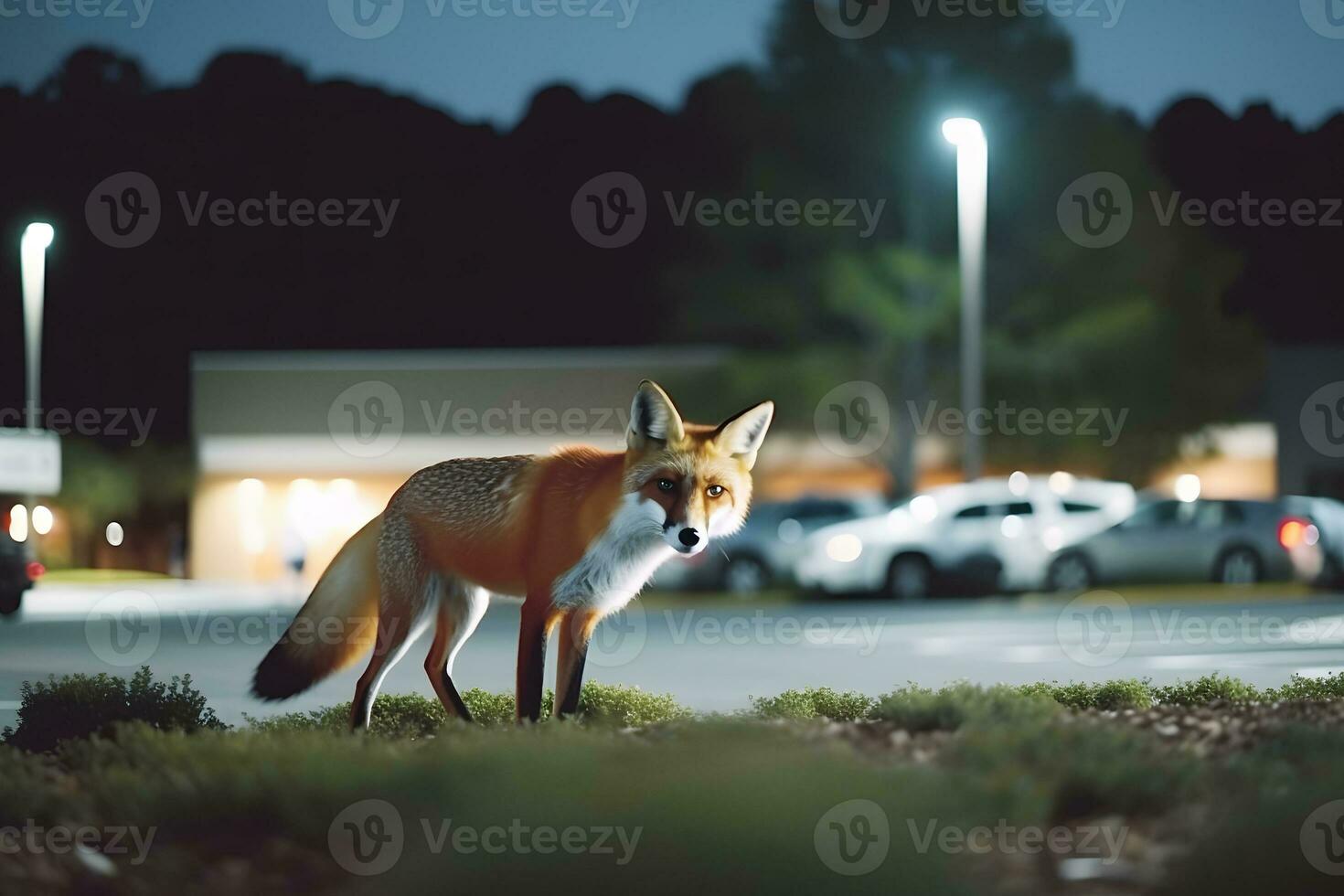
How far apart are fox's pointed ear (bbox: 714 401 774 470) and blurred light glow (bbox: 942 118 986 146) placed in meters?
17.8

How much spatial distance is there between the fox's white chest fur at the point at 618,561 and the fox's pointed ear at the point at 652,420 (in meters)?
0.28

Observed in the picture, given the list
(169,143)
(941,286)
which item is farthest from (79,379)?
(941,286)

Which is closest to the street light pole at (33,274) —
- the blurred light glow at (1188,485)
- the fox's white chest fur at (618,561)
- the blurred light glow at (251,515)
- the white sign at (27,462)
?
the white sign at (27,462)

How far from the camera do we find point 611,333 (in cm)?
4938

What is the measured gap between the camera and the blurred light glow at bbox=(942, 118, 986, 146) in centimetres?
2503

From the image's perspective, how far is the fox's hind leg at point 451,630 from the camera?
9.17 m

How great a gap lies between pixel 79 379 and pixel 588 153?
1665cm

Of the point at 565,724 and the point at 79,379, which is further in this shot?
the point at 79,379

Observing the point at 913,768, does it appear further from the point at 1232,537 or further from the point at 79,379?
the point at 79,379
